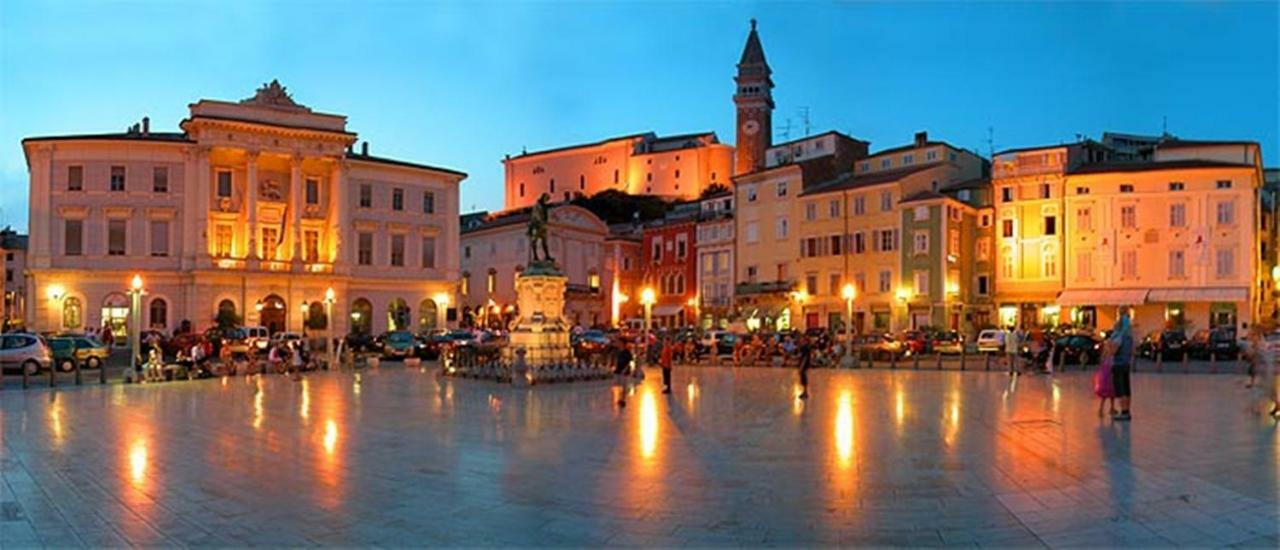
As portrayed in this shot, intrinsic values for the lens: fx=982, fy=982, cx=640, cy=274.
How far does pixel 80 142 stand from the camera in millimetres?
51656

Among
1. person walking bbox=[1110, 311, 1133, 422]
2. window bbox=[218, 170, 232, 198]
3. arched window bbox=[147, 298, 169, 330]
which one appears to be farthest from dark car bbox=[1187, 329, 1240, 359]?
arched window bbox=[147, 298, 169, 330]

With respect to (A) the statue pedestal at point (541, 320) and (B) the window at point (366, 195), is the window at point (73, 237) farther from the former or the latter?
(A) the statue pedestal at point (541, 320)

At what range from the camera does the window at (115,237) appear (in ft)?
171

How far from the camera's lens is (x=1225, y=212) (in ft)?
170

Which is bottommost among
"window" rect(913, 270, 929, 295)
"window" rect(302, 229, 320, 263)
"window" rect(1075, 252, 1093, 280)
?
"window" rect(913, 270, 929, 295)

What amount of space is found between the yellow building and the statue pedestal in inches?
1507

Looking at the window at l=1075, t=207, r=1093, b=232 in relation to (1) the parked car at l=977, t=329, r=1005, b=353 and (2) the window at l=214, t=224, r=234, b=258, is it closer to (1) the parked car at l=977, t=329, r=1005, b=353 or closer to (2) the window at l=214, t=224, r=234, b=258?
(1) the parked car at l=977, t=329, r=1005, b=353

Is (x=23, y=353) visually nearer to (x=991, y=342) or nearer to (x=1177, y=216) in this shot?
(x=991, y=342)

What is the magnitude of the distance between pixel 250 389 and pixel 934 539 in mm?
20157

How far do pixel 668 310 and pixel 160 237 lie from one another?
35005 mm

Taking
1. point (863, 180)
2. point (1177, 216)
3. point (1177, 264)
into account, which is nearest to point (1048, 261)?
point (1177, 264)

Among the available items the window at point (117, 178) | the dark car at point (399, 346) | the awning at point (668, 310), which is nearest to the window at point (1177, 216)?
the awning at point (668, 310)

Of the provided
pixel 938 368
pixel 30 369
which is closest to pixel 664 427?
pixel 938 368

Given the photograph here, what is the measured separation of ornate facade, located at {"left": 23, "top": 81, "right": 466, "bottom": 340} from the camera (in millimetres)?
51416
